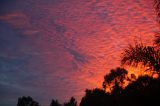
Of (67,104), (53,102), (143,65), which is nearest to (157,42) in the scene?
(143,65)

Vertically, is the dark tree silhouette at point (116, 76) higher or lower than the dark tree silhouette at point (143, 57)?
higher

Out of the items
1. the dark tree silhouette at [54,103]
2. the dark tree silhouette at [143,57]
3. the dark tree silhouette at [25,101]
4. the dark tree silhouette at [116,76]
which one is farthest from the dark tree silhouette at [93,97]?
the dark tree silhouette at [25,101]

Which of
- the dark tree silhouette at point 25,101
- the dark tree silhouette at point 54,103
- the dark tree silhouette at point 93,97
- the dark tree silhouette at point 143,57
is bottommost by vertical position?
the dark tree silhouette at point 143,57

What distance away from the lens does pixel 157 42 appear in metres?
7.92

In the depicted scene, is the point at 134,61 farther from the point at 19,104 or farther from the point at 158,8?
the point at 19,104

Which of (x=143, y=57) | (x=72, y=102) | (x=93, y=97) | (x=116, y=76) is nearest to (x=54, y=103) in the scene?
Result: (x=72, y=102)

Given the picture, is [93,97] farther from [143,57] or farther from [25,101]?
[25,101]

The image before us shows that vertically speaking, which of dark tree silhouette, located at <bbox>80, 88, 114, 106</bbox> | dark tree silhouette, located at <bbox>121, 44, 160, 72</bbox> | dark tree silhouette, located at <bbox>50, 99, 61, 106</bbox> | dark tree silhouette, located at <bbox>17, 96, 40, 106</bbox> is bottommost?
dark tree silhouette, located at <bbox>121, 44, 160, 72</bbox>

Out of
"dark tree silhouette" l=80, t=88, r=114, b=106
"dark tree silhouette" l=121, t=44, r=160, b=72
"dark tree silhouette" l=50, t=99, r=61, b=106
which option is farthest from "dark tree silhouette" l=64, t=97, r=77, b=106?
"dark tree silhouette" l=121, t=44, r=160, b=72

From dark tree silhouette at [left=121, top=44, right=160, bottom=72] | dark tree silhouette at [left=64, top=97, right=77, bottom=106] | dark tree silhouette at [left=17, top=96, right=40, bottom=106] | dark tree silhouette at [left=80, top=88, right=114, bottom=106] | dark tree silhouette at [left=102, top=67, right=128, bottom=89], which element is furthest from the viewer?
dark tree silhouette at [left=17, top=96, right=40, bottom=106]

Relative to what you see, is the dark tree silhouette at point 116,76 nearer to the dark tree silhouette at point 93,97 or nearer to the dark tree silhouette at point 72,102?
the dark tree silhouette at point 93,97

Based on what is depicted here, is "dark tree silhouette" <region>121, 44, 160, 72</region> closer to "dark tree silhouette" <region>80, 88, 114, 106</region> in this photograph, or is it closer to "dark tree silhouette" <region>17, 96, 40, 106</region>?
"dark tree silhouette" <region>80, 88, 114, 106</region>

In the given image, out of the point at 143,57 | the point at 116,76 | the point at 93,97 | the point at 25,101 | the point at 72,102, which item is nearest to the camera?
the point at 143,57

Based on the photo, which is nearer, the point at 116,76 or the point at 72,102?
the point at 116,76
